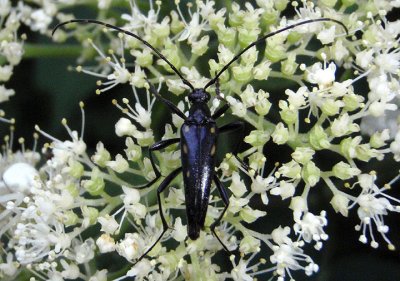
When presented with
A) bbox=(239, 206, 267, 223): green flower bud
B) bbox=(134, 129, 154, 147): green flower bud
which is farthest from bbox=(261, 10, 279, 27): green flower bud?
bbox=(239, 206, 267, 223): green flower bud

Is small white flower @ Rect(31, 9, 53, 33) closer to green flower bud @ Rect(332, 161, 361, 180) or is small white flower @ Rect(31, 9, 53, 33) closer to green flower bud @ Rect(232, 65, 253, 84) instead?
green flower bud @ Rect(232, 65, 253, 84)

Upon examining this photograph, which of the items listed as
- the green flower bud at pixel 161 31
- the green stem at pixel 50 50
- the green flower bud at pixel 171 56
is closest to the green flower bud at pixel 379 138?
the green flower bud at pixel 171 56

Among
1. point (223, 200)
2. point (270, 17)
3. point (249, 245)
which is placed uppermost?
point (270, 17)

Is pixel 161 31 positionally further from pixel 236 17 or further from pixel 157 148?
pixel 157 148

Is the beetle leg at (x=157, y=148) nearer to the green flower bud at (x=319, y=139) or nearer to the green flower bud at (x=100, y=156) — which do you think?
the green flower bud at (x=100, y=156)

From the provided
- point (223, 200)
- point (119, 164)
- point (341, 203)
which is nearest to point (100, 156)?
point (119, 164)
